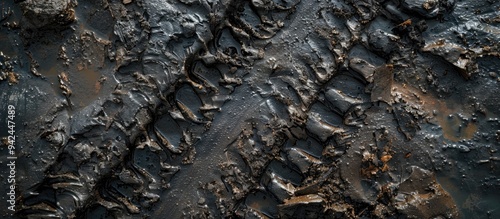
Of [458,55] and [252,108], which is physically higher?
[458,55]

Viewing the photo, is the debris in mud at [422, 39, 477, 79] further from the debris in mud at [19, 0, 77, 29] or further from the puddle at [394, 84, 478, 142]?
the debris in mud at [19, 0, 77, 29]

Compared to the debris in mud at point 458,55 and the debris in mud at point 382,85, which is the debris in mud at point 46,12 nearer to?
the debris in mud at point 382,85

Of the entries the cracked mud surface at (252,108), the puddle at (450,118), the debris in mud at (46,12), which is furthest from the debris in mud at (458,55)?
the debris in mud at (46,12)


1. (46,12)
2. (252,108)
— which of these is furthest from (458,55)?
(46,12)

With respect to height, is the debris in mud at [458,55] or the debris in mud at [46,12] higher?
the debris in mud at [458,55]

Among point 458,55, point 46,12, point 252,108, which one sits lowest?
point 252,108

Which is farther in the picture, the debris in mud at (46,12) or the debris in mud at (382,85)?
the debris in mud at (382,85)

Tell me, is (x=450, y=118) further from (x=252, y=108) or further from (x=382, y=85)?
(x=252, y=108)

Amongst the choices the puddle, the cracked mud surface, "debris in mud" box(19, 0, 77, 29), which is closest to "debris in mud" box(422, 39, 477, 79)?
the cracked mud surface
